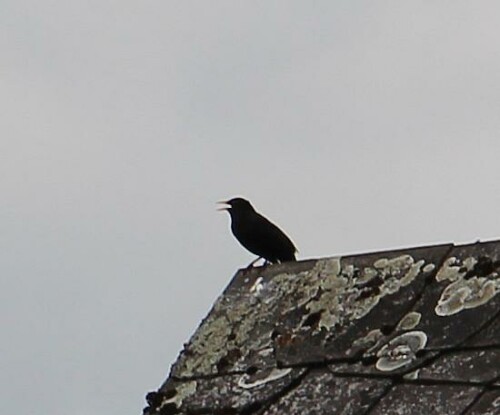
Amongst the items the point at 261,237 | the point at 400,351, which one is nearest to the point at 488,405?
the point at 400,351

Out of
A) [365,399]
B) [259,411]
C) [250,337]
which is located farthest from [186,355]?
[365,399]

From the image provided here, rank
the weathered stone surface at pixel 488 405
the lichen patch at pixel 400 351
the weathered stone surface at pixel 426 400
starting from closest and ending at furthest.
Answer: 1. the weathered stone surface at pixel 488 405
2. the weathered stone surface at pixel 426 400
3. the lichen patch at pixel 400 351

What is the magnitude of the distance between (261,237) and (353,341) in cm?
717

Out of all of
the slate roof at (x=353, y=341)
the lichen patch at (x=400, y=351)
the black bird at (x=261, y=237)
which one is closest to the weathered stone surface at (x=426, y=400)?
the slate roof at (x=353, y=341)

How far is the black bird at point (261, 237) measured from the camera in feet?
35.9

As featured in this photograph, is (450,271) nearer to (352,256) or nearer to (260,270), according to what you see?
(352,256)

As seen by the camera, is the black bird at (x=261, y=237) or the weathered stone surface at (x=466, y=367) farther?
the black bird at (x=261, y=237)

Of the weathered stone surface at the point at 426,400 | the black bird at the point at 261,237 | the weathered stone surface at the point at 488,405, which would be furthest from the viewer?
the black bird at the point at 261,237

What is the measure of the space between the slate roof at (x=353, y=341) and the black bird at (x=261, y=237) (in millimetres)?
6377

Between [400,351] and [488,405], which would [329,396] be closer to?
[400,351]

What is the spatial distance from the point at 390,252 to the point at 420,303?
0.38 m

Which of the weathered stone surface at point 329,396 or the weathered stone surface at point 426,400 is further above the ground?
the weathered stone surface at point 329,396

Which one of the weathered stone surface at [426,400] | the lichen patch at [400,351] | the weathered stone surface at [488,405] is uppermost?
the lichen patch at [400,351]

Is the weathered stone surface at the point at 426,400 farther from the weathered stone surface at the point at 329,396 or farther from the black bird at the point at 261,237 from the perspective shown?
the black bird at the point at 261,237
